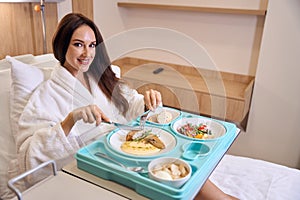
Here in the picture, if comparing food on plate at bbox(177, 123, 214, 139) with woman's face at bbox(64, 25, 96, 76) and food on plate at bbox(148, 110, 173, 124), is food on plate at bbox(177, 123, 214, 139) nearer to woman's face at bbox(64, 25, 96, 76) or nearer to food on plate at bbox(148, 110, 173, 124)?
food on plate at bbox(148, 110, 173, 124)

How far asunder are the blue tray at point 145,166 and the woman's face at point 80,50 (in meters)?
0.46

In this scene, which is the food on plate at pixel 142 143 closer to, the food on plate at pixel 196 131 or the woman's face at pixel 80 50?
the food on plate at pixel 196 131

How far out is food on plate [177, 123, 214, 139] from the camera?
102cm

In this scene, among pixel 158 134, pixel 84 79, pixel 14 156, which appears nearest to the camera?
pixel 158 134

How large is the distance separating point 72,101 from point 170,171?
26.9 inches

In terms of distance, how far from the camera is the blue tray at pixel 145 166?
2.31ft

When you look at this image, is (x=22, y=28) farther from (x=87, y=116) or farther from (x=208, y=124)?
(x=208, y=124)

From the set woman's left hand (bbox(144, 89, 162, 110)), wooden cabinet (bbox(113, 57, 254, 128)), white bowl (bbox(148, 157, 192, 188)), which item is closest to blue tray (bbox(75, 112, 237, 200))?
white bowl (bbox(148, 157, 192, 188))

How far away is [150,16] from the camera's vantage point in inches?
104

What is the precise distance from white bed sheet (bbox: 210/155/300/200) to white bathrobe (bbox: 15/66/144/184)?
1.84 ft

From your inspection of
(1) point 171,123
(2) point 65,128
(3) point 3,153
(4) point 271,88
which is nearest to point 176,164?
(1) point 171,123

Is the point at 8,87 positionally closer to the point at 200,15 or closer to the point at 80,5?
the point at 80,5

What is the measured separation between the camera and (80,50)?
1.26 metres

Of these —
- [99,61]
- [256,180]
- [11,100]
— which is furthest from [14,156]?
[256,180]
